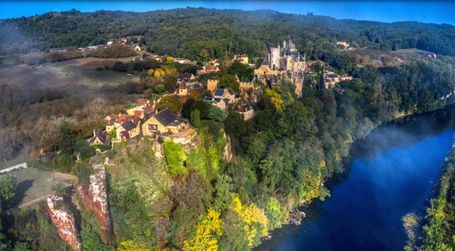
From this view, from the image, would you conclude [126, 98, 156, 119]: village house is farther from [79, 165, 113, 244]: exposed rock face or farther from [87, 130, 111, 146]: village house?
[79, 165, 113, 244]: exposed rock face

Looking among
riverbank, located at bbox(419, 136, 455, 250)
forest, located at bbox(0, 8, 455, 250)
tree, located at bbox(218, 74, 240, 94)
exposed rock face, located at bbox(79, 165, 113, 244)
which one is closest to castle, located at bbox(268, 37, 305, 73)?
forest, located at bbox(0, 8, 455, 250)

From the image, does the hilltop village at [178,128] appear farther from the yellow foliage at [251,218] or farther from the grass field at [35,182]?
the grass field at [35,182]

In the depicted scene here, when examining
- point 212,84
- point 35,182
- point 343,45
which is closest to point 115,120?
point 35,182

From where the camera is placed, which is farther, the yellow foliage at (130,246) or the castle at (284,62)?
the castle at (284,62)

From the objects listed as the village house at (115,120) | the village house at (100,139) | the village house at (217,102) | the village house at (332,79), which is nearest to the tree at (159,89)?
the village house at (217,102)

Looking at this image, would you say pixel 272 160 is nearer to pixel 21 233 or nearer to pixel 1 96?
pixel 21 233

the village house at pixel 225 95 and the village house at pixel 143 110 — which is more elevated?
the village house at pixel 225 95

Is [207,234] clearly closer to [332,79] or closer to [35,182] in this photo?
[35,182]
